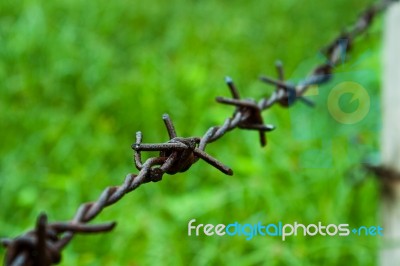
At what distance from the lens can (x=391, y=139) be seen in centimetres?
152

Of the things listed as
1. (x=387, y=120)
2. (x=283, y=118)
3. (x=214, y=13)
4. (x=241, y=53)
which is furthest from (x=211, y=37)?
(x=387, y=120)

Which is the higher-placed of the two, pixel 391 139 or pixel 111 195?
pixel 391 139

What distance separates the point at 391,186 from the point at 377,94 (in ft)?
3.69

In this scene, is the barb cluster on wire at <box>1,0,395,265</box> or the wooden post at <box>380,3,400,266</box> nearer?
the barb cluster on wire at <box>1,0,395,265</box>

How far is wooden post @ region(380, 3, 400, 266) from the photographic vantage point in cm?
146

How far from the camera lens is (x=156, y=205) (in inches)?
81.4

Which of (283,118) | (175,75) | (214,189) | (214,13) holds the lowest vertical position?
(214,189)

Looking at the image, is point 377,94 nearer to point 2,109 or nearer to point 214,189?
point 214,189

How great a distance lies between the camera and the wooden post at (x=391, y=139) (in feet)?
4.80

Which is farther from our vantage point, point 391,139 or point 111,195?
point 391,139

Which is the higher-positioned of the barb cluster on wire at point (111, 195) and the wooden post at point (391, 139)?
the wooden post at point (391, 139)

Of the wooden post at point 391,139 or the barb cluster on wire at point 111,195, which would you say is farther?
the wooden post at point 391,139

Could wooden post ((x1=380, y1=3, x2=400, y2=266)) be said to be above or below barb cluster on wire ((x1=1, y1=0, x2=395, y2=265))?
above

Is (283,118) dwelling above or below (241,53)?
below
